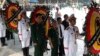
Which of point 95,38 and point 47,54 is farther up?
point 95,38

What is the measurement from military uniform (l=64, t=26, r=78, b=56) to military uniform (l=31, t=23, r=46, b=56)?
3.38 feet

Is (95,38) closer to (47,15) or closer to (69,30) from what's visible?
(69,30)

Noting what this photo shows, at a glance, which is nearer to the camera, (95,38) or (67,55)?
(95,38)

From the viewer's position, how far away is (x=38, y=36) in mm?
11805

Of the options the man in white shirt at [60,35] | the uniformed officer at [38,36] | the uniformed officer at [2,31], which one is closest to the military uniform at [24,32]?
the man in white shirt at [60,35]

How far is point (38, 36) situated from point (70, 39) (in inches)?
47.0

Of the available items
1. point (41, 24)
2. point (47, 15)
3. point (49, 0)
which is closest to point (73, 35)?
point (41, 24)

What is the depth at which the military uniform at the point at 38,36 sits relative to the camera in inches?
464

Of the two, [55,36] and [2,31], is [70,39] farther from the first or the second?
[2,31]

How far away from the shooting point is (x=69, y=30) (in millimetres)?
11031

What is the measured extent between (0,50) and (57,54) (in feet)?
16.3

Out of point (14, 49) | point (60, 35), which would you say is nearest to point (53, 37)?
point (60, 35)

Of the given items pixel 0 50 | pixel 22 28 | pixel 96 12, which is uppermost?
pixel 96 12

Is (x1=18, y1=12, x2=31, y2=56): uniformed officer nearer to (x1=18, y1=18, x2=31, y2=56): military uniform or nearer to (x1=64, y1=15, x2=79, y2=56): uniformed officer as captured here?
(x1=18, y1=18, x2=31, y2=56): military uniform
